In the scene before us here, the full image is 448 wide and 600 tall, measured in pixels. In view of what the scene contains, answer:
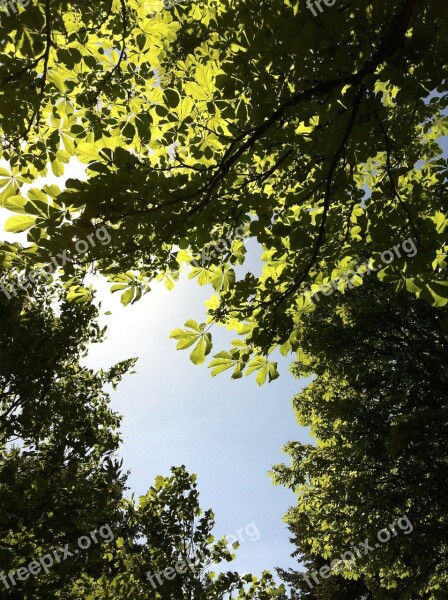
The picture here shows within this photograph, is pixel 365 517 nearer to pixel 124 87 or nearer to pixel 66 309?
pixel 66 309

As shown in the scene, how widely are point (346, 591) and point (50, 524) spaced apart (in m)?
17.0

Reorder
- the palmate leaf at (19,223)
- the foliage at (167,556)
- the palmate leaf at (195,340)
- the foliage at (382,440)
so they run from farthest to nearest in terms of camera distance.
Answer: the foliage at (382,440)
the foliage at (167,556)
the palmate leaf at (195,340)
the palmate leaf at (19,223)

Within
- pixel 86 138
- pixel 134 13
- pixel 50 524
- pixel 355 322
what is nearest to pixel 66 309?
pixel 50 524

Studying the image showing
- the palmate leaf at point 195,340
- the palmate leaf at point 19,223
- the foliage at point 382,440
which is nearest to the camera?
the palmate leaf at point 19,223

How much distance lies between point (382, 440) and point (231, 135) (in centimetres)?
716

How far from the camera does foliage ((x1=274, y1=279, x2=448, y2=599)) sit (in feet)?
23.8

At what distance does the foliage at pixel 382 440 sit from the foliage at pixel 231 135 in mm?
4203

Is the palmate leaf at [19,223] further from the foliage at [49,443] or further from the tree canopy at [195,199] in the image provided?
the foliage at [49,443]

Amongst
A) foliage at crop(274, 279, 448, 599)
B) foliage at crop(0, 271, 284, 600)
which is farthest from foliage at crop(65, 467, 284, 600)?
foliage at crop(274, 279, 448, 599)

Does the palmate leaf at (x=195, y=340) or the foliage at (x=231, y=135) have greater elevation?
the foliage at (x=231, y=135)

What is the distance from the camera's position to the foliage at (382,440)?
23.8ft

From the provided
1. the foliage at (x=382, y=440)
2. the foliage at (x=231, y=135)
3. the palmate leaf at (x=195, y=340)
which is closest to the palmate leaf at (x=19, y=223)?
the foliage at (x=231, y=135)

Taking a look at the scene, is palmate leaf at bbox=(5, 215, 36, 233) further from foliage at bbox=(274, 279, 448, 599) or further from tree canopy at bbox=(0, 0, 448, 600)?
foliage at bbox=(274, 279, 448, 599)

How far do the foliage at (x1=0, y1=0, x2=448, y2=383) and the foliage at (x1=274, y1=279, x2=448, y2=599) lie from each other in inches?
165
